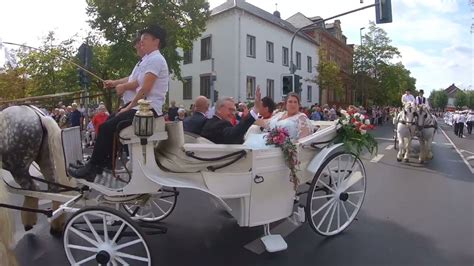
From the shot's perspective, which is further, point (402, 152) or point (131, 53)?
point (131, 53)

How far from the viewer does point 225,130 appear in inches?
189

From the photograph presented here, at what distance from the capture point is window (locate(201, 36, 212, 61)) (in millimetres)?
29547

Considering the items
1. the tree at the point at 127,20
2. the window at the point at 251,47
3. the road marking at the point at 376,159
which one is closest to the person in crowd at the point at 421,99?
the road marking at the point at 376,159

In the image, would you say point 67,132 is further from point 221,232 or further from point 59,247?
point 221,232

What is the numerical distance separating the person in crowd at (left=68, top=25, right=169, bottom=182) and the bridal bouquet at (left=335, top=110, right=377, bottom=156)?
2250mm

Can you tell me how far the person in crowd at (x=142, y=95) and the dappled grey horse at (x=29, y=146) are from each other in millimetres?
725

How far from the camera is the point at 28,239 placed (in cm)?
464

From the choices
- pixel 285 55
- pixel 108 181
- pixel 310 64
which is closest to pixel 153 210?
pixel 108 181

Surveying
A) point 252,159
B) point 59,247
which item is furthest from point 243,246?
point 59,247

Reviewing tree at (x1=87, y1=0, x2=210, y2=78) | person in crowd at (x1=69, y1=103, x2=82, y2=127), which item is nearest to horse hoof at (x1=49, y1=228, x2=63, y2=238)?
person in crowd at (x1=69, y1=103, x2=82, y2=127)

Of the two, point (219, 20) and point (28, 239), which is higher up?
point (219, 20)

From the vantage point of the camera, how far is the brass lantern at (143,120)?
11.0 feet

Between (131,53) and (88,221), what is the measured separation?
1869 cm

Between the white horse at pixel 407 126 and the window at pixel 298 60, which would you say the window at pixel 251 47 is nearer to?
the window at pixel 298 60
